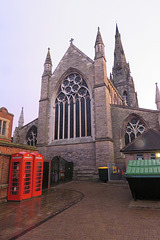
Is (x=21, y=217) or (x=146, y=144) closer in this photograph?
(x=21, y=217)

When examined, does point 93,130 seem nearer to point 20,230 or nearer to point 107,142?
point 107,142

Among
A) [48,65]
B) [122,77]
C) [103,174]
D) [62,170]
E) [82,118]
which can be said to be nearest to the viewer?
[103,174]

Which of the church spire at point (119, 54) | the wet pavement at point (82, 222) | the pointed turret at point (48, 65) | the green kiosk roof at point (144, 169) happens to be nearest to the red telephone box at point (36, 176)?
the wet pavement at point (82, 222)

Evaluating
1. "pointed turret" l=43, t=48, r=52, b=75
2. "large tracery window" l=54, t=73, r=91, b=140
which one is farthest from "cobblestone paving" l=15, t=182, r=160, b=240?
"pointed turret" l=43, t=48, r=52, b=75

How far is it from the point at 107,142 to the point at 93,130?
→ 243cm

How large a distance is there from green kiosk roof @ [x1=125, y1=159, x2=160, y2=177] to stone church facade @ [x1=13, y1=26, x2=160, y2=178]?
25.7 feet

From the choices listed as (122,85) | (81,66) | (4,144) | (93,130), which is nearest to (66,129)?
(93,130)

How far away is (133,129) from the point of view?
17.5 meters

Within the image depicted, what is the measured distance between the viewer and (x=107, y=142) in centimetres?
1564

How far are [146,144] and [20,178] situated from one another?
934 cm

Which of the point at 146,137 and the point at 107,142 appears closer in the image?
the point at 146,137

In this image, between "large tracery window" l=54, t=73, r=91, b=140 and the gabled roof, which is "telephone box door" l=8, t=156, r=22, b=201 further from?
"large tracery window" l=54, t=73, r=91, b=140

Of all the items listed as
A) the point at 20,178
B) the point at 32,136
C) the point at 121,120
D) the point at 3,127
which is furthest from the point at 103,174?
the point at 32,136

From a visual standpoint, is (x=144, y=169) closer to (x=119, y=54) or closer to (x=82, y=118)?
(x=82, y=118)
